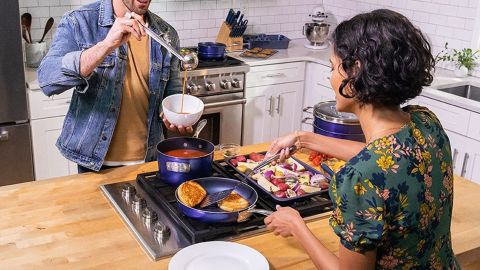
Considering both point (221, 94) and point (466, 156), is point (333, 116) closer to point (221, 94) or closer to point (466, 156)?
point (466, 156)

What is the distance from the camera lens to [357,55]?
133 centimetres

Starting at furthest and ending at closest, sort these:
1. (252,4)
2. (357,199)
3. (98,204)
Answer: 1. (252,4)
2. (98,204)
3. (357,199)

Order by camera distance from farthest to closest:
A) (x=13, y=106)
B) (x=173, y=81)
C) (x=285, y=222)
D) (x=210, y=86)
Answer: (x=210, y=86)
(x=13, y=106)
(x=173, y=81)
(x=285, y=222)

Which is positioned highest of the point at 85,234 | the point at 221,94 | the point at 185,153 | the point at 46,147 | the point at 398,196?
the point at 398,196

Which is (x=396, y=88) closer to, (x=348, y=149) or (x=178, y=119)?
(x=348, y=149)

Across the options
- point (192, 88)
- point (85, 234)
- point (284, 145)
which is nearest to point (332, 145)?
point (284, 145)

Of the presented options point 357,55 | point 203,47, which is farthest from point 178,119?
point 203,47

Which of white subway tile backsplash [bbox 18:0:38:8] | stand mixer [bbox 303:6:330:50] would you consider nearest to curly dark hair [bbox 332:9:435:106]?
white subway tile backsplash [bbox 18:0:38:8]

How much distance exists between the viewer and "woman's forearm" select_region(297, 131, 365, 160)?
208 centimetres

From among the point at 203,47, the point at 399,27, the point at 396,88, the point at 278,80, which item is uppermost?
the point at 399,27

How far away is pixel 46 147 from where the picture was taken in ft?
12.0

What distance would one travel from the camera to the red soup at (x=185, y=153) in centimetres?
219

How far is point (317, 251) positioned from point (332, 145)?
2.28 feet

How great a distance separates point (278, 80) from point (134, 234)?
2.88 meters
